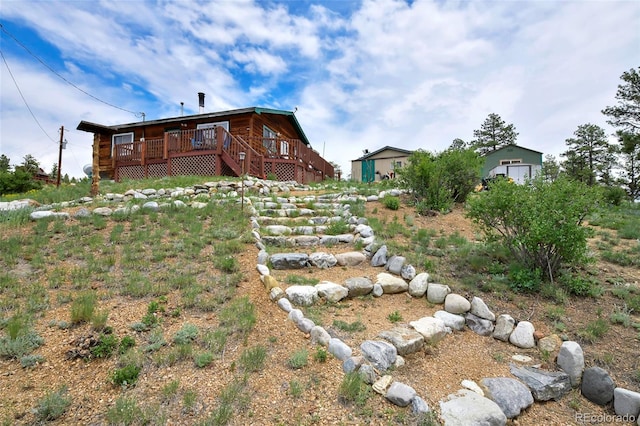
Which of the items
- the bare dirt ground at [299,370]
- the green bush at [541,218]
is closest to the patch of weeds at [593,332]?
the bare dirt ground at [299,370]

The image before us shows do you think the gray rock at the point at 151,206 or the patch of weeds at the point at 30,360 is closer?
the patch of weeds at the point at 30,360

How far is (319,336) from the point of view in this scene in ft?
10.4

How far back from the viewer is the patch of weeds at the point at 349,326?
11.2 ft

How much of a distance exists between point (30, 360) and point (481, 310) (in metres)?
4.71

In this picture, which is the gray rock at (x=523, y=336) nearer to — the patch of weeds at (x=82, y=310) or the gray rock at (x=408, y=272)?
the gray rock at (x=408, y=272)

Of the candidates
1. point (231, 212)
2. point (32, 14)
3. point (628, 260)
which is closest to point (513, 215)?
point (628, 260)

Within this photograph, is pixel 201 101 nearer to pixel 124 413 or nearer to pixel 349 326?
pixel 349 326

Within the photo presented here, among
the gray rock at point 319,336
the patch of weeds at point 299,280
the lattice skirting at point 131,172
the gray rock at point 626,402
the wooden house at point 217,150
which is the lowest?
the gray rock at point 626,402

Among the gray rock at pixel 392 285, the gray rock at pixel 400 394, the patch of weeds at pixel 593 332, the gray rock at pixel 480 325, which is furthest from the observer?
the gray rock at pixel 392 285

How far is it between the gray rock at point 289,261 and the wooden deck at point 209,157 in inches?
306

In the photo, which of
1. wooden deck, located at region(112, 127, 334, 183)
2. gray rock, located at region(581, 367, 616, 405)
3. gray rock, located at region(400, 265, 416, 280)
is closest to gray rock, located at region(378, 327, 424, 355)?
gray rock, located at region(400, 265, 416, 280)

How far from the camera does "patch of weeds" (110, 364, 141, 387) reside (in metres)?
2.50

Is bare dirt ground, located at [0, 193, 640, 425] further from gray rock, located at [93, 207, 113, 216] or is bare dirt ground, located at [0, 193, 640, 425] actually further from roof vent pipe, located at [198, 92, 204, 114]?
roof vent pipe, located at [198, 92, 204, 114]

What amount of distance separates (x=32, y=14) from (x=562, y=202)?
1426 centimetres
